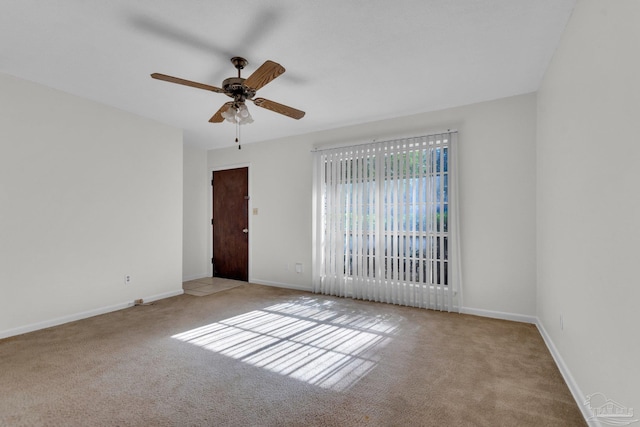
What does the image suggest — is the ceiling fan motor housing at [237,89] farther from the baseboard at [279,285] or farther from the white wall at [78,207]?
the baseboard at [279,285]

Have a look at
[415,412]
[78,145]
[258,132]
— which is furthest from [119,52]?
[415,412]

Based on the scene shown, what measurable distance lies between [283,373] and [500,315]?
2631 millimetres

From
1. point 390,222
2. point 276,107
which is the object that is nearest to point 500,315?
point 390,222

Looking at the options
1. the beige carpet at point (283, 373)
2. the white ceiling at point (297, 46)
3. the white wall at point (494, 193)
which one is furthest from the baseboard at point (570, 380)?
the white ceiling at point (297, 46)

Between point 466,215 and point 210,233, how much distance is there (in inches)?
183

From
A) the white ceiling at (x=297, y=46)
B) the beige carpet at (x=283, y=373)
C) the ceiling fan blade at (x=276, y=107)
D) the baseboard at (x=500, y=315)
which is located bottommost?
the beige carpet at (x=283, y=373)

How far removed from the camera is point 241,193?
222 inches

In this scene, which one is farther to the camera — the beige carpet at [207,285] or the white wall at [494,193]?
the beige carpet at [207,285]

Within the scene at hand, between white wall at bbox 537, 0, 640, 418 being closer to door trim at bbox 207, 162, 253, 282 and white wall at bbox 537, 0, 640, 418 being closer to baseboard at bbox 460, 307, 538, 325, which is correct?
baseboard at bbox 460, 307, 538, 325

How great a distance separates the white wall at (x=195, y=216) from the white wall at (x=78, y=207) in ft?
3.62

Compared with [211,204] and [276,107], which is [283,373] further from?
[211,204]

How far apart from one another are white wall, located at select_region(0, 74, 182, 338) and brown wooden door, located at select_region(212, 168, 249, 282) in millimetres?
1243

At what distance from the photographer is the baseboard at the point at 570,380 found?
1.71 metres

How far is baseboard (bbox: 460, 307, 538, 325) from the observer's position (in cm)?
333
